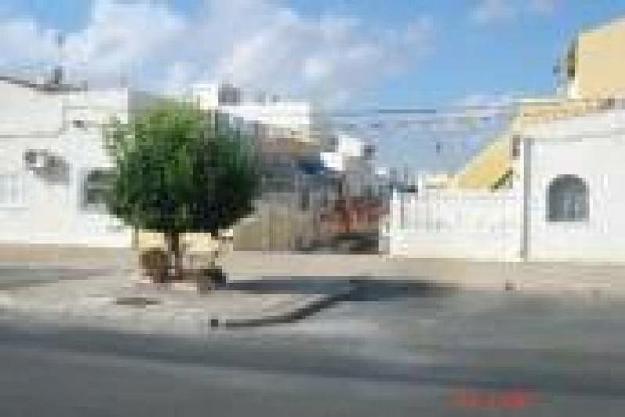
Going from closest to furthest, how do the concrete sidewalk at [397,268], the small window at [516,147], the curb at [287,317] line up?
the curb at [287,317], the concrete sidewalk at [397,268], the small window at [516,147]

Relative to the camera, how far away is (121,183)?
23.1 metres

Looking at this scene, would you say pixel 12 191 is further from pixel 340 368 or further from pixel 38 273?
pixel 340 368

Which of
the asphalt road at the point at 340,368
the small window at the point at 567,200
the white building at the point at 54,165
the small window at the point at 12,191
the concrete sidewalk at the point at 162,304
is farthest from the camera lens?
the small window at the point at 12,191

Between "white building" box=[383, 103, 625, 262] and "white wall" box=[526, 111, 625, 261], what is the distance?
3 centimetres

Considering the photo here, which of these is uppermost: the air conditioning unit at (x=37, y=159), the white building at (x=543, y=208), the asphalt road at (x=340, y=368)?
the air conditioning unit at (x=37, y=159)

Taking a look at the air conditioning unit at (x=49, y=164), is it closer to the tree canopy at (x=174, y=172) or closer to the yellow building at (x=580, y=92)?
the yellow building at (x=580, y=92)

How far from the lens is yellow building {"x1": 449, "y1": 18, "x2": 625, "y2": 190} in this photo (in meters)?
40.1

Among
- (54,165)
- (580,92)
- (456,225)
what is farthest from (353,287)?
(580,92)

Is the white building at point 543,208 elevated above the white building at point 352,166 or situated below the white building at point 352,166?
below

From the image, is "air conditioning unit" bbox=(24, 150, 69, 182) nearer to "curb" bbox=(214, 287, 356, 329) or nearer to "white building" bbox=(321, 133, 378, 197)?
"white building" bbox=(321, 133, 378, 197)

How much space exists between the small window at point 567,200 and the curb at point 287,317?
1095cm

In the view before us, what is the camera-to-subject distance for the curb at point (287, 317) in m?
19.1

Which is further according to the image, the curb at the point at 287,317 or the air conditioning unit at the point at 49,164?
the air conditioning unit at the point at 49,164

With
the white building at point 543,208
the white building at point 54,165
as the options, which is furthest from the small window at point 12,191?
the white building at point 543,208
